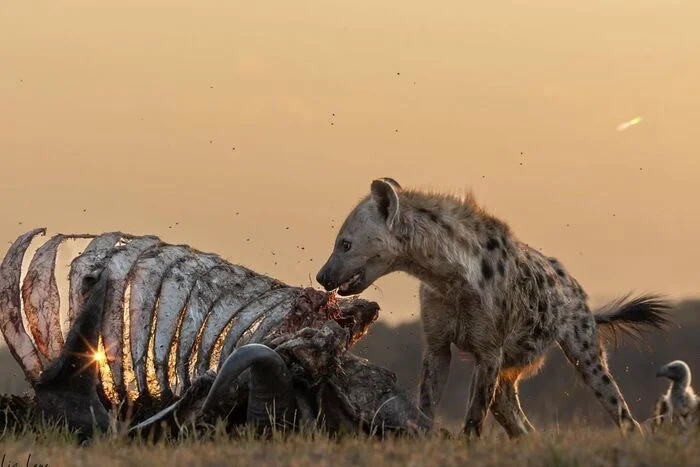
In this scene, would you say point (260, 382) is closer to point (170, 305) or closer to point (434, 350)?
point (434, 350)

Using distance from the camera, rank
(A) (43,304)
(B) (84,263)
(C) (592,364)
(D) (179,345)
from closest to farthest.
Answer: (D) (179,345) < (A) (43,304) < (B) (84,263) < (C) (592,364)

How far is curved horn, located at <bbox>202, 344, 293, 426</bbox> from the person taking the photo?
759 cm

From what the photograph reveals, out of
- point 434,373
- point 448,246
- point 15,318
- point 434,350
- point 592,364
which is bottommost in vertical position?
point 592,364

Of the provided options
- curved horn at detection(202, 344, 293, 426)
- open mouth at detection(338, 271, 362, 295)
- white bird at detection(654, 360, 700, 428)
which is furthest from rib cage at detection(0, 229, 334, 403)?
white bird at detection(654, 360, 700, 428)

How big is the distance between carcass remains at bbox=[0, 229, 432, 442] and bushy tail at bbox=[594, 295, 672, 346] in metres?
2.97

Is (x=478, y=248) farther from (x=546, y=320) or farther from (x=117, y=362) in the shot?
(x=117, y=362)

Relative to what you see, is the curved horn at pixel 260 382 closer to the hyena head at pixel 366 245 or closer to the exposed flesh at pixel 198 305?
the hyena head at pixel 366 245

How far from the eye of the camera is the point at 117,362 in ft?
30.9

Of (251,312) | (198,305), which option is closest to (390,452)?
(251,312)

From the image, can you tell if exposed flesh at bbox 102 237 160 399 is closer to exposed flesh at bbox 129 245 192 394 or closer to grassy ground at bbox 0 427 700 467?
exposed flesh at bbox 129 245 192 394

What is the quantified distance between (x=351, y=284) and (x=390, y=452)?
2476mm

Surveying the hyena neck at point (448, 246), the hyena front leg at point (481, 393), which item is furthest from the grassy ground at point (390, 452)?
the hyena neck at point (448, 246)

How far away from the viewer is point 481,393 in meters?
8.62

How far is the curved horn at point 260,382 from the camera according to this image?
7.59 m
